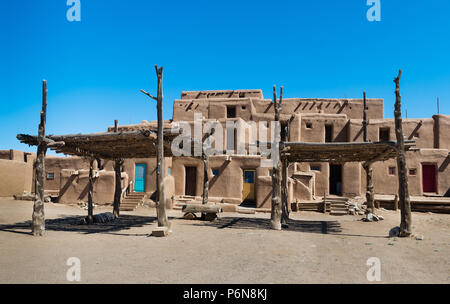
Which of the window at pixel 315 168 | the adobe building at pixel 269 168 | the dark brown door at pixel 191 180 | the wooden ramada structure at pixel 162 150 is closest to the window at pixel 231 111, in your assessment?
the adobe building at pixel 269 168

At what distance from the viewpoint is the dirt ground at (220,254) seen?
20.2 feet

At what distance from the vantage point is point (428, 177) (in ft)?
81.4

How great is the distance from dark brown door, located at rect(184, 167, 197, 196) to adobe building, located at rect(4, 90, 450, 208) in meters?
0.07

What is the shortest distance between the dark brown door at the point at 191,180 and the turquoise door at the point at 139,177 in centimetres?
312

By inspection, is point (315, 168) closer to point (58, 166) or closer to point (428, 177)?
point (428, 177)

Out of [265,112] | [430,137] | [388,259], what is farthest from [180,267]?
[430,137]

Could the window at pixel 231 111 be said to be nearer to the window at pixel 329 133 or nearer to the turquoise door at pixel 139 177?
the window at pixel 329 133

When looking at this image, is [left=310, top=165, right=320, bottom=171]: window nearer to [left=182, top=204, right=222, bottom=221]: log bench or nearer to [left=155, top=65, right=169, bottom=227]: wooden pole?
[left=182, top=204, right=222, bottom=221]: log bench

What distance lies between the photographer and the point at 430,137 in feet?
85.6

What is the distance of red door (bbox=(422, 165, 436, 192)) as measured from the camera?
80.9 ft

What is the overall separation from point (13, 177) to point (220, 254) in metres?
21.2

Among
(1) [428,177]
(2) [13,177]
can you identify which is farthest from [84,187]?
(1) [428,177]

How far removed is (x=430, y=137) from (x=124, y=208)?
24060mm
